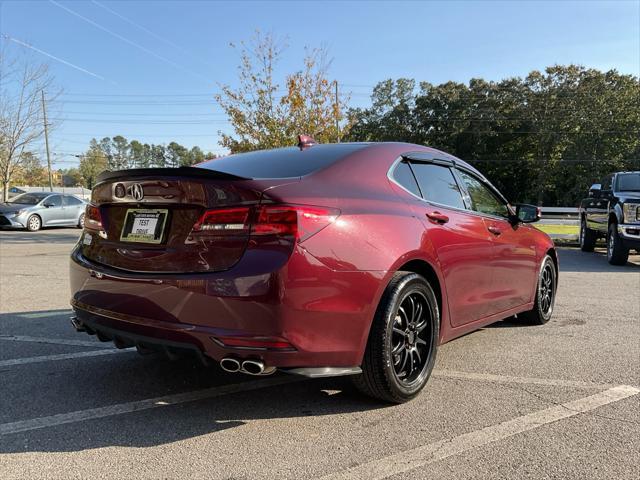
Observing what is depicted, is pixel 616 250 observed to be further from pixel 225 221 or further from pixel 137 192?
pixel 137 192

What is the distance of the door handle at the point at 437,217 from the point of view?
11.6 feet

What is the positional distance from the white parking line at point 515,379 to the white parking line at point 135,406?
112cm

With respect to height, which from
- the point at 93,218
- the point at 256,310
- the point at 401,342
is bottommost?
the point at 401,342

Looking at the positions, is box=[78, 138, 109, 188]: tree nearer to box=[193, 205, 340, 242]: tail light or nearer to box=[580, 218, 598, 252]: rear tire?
box=[580, 218, 598, 252]: rear tire

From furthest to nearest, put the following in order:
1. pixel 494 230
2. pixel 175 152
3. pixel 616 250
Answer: pixel 175 152
pixel 616 250
pixel 494 230

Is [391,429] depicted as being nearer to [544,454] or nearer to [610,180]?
[544,454]

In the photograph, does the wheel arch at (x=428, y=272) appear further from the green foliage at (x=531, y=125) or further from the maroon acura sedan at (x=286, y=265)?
the green foliage at (x=531, y=125)

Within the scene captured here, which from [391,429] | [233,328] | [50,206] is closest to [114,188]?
[233,328]

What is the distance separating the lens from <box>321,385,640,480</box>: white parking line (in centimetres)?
244

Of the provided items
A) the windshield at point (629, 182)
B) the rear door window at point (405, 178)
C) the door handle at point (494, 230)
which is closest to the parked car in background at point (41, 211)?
the windshield at point (629, 182)

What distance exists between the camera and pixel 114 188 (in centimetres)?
319

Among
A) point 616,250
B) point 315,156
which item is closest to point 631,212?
point 616,250

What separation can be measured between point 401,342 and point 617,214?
9.71 meters

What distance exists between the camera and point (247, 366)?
2645 millimetres
